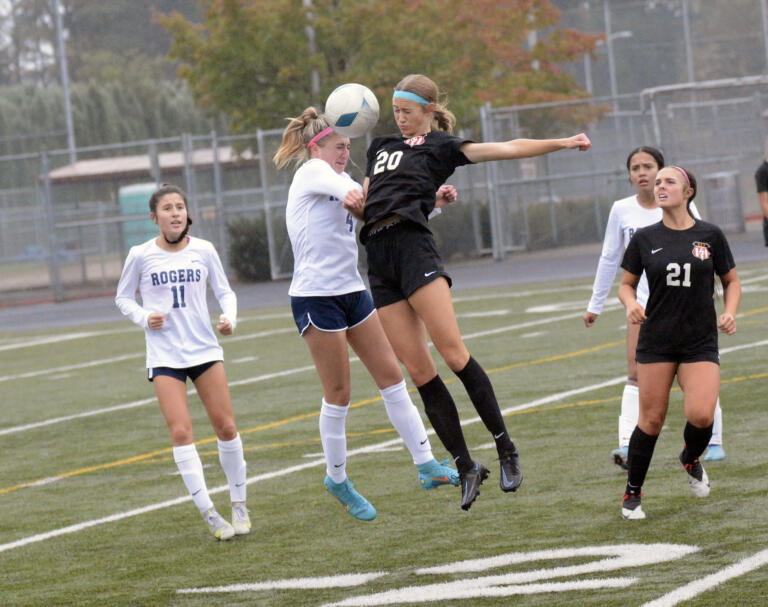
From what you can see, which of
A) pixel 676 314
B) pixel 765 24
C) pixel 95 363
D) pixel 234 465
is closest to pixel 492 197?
pixel 95 363

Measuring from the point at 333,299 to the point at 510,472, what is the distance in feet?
4.32

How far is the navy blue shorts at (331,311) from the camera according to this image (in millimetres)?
7660

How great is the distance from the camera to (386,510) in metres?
8.46

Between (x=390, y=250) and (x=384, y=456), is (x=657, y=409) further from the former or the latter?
(x=384, y=456)

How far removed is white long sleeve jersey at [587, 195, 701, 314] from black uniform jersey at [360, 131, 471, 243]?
1859mm

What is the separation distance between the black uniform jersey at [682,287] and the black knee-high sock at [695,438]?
413 millimetres

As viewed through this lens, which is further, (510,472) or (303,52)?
(303,52)

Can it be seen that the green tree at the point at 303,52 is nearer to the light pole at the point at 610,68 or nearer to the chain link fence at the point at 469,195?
the chain link fence at the point at 469,195

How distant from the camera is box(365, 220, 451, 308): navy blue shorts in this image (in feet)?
23.7

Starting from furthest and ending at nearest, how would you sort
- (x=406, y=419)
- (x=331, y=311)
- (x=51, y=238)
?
(x=51, y=238)
(x=406, y=419)
(x=331, y=311)

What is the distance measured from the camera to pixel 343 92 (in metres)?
7.52

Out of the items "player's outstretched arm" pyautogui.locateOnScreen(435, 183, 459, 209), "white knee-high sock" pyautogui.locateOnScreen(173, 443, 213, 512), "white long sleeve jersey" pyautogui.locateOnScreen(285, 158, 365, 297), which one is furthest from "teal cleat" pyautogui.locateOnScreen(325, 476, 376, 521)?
"player's outstretched arm" pyautogui.locateOnScreen(435, 183, 459, 209)

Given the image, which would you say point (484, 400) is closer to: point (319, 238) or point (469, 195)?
point (319, 238)

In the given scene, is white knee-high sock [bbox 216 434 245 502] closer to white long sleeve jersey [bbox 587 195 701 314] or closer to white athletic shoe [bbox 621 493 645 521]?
white athletic shoe [bbox 621 493 645 521]
